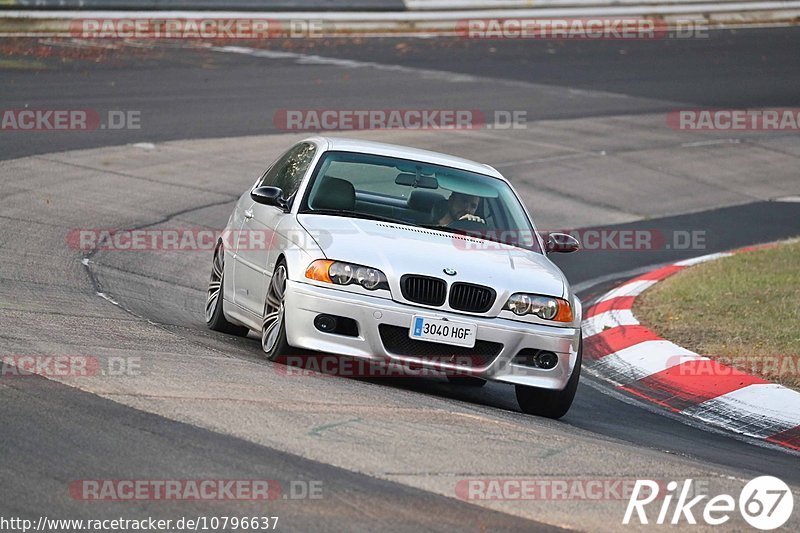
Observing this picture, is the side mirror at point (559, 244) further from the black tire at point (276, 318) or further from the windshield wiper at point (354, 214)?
the black tire at point (276, 318)

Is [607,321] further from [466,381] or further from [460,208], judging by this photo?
[460,208]

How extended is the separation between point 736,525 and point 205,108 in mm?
15736

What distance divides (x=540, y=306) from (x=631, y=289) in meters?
4.98

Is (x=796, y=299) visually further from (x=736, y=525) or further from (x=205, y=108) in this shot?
(x=205, y=108)

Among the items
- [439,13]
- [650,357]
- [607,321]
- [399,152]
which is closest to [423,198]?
[399,152]

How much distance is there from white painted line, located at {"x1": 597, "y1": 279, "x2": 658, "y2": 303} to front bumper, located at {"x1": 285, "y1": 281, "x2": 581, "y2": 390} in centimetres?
468

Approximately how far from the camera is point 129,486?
5.16 meters

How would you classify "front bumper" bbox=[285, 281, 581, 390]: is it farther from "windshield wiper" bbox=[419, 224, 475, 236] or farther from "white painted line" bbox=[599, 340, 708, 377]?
"white painted line" bbox=[599, 340, 708, 377]

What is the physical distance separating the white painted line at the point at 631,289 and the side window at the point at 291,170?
390cm

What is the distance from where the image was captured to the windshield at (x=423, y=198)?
873 centimetres

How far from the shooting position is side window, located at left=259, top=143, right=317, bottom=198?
915 cm

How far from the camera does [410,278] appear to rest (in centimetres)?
773

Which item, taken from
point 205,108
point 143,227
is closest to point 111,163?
point 143,227

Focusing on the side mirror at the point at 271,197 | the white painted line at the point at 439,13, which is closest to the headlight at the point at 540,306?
the side mirror at the point at 271,197
